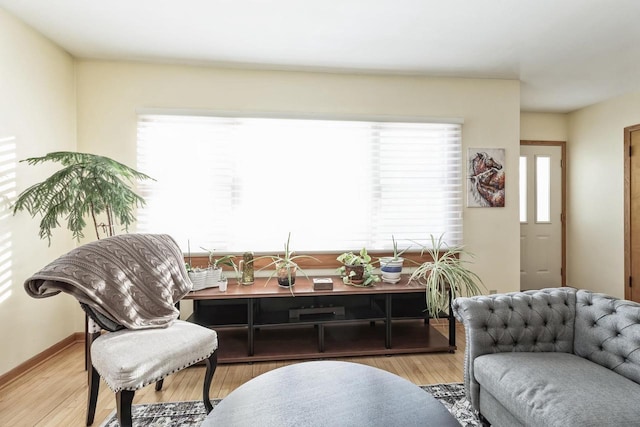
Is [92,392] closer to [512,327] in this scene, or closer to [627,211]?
[512,327]

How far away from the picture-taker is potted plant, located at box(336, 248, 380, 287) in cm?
272

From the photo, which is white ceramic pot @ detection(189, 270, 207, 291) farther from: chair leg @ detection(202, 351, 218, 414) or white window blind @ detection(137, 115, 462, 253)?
chair leg @ detection(202, 351, 218, 414)

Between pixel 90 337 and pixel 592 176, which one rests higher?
pixel 592 176

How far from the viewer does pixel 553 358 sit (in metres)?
1.59

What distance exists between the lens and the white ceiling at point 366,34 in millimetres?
2139

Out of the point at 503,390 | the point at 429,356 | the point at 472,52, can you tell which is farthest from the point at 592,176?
the point at 503,390

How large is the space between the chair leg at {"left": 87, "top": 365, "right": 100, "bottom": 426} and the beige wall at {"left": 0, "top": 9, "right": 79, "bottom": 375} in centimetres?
96

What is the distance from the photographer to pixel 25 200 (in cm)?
209

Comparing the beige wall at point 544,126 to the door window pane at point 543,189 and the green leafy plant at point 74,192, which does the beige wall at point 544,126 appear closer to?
the door window pane at point 543,189

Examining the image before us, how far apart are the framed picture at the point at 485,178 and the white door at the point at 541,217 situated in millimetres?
1416

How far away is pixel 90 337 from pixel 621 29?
4161mm

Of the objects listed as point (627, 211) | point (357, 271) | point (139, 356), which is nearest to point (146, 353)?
point (139, 356)

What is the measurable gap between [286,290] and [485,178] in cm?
233

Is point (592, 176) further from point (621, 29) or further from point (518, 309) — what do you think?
point (518, 309)
